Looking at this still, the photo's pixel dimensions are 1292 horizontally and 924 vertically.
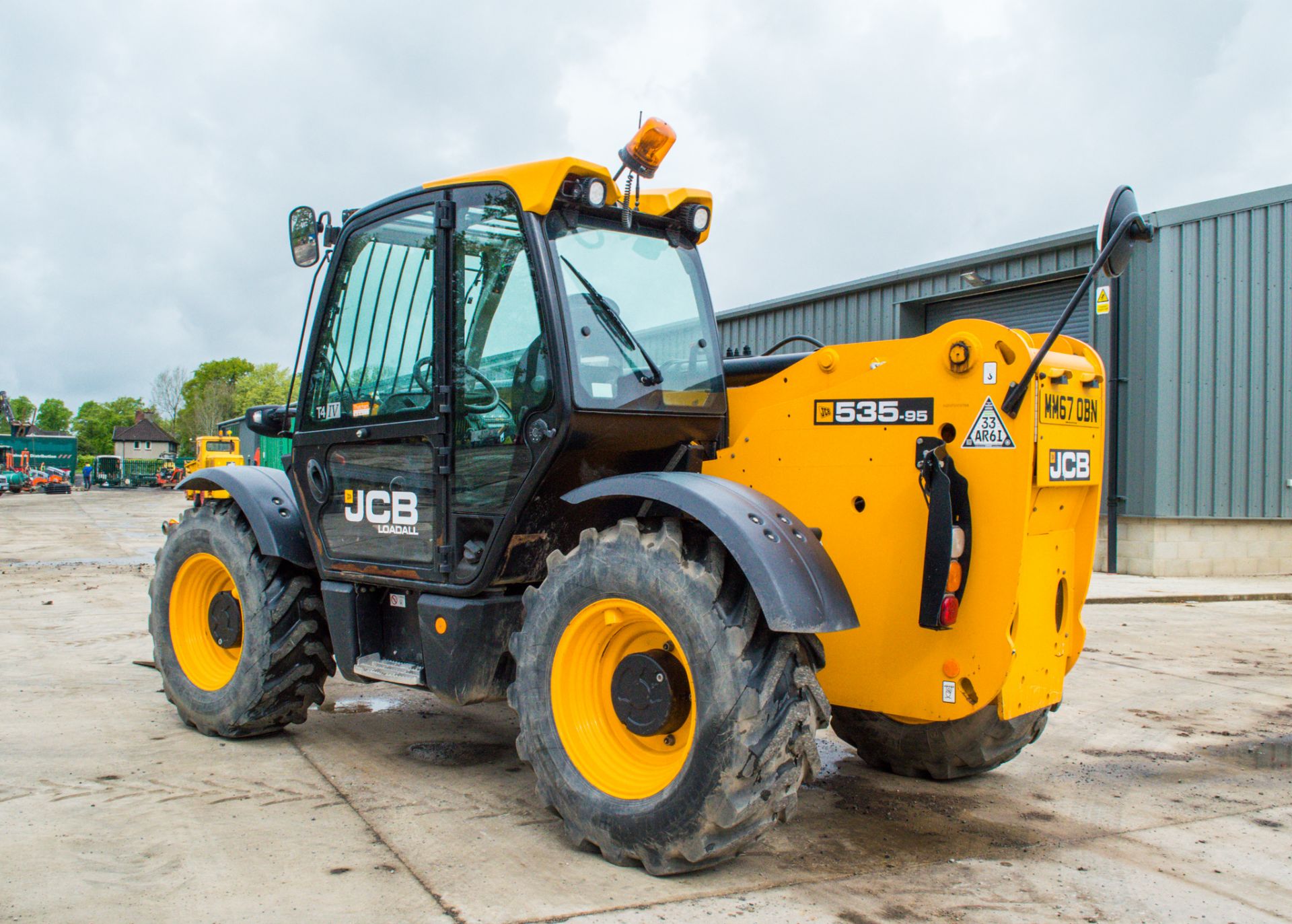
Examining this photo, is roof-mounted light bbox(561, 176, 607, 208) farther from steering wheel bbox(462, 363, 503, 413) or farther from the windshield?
steering wheel bbox(462, 363, 503, 413)

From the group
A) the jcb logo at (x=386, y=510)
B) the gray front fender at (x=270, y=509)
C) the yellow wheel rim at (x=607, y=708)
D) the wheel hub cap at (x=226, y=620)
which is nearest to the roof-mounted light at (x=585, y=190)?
the jcb logo at (x=386, y=510)

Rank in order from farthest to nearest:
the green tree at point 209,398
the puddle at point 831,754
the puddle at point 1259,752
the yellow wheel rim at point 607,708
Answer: the green tree at point 209,398 < the puddle at point 1259,752 < the puddle at point 831,754 < the yellow wheel rim at point 607,708

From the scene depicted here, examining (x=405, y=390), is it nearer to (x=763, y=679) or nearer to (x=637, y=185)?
(x=637, y=185)

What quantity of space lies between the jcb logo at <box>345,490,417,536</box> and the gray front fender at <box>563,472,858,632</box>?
1113 mm

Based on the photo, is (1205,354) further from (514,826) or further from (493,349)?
(514,826)

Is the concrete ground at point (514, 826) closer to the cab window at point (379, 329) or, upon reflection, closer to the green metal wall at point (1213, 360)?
the cab window at point (379, 329)

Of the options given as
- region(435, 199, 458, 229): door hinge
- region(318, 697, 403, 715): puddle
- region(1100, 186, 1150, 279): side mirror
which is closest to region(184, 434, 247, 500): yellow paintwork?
region(318, 697, 403, 715): puddle

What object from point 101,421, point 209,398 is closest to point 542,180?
point 209,398

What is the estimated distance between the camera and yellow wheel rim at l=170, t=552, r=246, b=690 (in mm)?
5293

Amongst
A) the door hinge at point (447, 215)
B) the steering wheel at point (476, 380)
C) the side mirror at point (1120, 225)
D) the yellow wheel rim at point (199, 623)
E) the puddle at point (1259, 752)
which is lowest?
the puddle at point (1259, 752)

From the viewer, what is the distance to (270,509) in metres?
4.99

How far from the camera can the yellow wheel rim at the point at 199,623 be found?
5.29 m

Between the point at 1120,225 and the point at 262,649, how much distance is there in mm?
3938

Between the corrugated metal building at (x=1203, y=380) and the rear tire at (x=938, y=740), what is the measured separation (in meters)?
9.90
